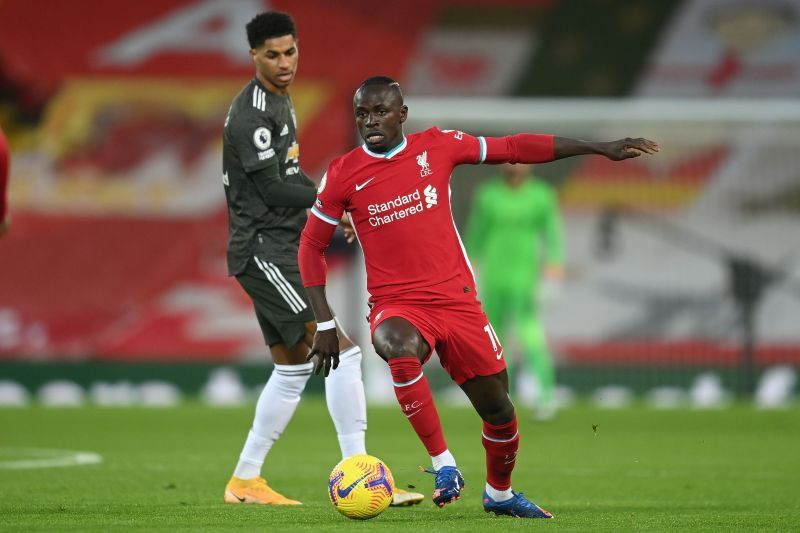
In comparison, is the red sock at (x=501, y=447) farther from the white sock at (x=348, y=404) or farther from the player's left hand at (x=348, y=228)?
the player's left hand at (x=348, y=228)

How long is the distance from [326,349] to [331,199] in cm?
61

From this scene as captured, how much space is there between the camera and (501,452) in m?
5.79

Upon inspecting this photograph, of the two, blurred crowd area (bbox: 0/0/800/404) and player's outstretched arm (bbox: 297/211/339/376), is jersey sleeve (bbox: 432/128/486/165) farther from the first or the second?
blurred crowd area (bbox: 0/0/800/404)

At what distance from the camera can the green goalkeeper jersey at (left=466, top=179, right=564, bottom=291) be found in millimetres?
12656

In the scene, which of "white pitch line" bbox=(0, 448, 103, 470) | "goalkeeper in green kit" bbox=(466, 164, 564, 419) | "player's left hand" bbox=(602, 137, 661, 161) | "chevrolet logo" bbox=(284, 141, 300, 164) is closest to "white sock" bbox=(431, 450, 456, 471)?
"player's left hand" bbox=(602, 137, 661, 161)

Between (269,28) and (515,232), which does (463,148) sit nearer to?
(269,28)

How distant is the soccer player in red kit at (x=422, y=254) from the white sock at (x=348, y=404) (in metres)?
0.64

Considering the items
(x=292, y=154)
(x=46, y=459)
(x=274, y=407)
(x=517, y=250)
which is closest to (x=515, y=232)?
(x=517, y=250)

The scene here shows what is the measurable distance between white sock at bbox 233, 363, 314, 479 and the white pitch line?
7.13 ft

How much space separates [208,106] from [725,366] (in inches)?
329

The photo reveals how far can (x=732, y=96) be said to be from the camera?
65.6 ft

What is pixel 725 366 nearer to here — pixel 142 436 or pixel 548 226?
pixel 548 226

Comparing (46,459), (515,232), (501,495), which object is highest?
(515,232)

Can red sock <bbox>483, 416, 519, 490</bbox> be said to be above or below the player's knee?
below
